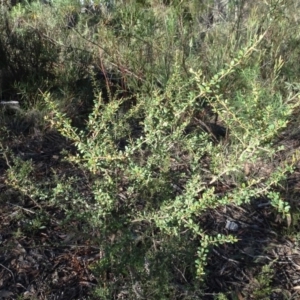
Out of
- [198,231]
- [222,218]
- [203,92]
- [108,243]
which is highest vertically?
[203,92]

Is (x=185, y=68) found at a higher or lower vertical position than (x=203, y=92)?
lower

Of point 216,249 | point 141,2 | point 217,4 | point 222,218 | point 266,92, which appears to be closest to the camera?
point 216,249

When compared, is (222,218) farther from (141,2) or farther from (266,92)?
(141,2)

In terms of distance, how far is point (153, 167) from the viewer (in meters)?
2.83

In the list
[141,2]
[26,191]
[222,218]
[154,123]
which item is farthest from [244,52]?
[141,2]

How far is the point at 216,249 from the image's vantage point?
2.86 meters

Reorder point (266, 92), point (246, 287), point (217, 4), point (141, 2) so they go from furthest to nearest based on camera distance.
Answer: point (141, 2) < point (217, 4) < point (266, 92) < point (246, 287)

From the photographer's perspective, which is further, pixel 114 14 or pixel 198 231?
pixel 114 14

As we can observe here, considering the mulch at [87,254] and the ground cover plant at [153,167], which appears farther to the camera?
the mulch at [87,254]

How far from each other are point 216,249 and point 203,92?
3.12 ft

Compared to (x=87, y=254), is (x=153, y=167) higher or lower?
higher

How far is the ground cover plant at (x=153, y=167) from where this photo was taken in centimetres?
240

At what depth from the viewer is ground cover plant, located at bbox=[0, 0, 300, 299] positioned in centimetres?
240

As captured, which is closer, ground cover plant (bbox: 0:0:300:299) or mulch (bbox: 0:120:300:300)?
ground cover plant (bbox: 0:0:300:299)
